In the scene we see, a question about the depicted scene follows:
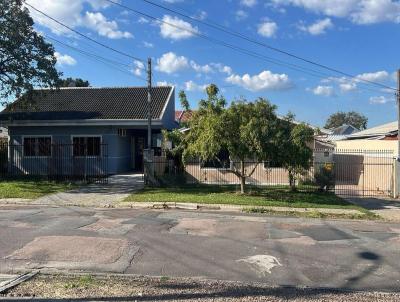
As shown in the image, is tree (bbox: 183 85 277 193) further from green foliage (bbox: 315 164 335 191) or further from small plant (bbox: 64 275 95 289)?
small plant (bbox: 64 275 95 289)

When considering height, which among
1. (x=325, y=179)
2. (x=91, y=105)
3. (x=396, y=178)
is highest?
(x=91, y=105)

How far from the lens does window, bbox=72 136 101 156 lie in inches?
1101

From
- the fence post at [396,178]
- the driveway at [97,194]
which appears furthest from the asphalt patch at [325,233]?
the fence post at [396,178]

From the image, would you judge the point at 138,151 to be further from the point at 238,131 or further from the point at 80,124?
the point at 238,131

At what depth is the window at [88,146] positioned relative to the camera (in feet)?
91.7

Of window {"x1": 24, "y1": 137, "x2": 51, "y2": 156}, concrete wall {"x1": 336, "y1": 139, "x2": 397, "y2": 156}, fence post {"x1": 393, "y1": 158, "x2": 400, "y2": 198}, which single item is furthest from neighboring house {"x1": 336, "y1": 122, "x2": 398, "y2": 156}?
window {"x1": 24, "y1": 137, "x2": 51, "y2": 156}

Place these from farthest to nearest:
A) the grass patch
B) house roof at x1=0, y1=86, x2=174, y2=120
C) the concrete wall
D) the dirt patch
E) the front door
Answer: the front door → the concrete wall → house roof at x1=0, y1=86, x2=174, y2=120 → the grass patch → the dirt patch

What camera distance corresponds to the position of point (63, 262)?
810cm

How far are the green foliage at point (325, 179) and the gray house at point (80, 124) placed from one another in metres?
9.44

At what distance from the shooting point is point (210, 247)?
965cm

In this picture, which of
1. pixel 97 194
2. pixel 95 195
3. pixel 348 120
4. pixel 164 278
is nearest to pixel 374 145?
pixel 97 194

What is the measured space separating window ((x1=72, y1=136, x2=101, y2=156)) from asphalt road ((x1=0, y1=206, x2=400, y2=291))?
14.0 meters

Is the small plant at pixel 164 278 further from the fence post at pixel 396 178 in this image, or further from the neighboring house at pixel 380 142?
the neighboring house at pixel 380 142

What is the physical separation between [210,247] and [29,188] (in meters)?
13.3
